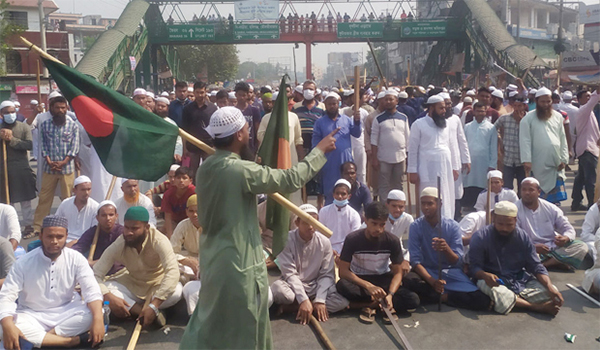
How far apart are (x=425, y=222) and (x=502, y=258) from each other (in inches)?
29.1

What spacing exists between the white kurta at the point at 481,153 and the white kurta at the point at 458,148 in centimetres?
55

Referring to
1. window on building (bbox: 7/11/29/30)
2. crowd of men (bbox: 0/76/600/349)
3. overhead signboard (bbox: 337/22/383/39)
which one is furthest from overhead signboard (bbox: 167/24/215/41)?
crowd of men (bbox: 0/76/600/349)

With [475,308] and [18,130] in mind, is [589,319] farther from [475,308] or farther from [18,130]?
[18,130]

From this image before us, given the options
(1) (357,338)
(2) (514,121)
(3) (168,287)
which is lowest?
(1) (357,338)

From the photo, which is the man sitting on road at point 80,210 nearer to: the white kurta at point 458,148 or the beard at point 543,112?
the white kurta at point 458,148

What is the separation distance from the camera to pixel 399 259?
532 cm

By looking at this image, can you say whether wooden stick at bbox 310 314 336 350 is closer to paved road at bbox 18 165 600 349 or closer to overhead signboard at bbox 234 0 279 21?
paved road at bbox 18 165 600 349

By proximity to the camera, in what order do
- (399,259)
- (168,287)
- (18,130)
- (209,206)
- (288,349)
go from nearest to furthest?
(209,206)
(288,349)
(168,287)
(399,259)
(18,130)

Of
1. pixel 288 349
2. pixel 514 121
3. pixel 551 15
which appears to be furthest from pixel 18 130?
pixel 551 15

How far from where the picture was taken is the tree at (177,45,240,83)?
44250mm

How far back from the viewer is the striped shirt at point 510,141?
805 cm

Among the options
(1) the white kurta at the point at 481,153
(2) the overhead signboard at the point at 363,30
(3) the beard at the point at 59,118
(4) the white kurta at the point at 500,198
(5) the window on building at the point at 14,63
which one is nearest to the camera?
(4) the white kurta at the point at 500,198

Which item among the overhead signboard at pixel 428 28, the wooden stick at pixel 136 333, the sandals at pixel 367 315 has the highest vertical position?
the overhead signboard at pixel 428 28

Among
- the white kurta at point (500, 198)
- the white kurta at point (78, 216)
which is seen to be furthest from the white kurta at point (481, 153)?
the white kurta at point (78, 216)
